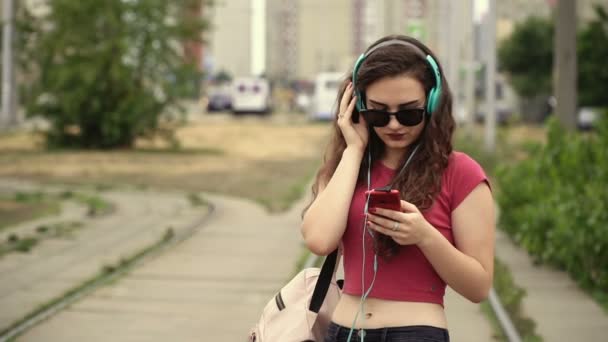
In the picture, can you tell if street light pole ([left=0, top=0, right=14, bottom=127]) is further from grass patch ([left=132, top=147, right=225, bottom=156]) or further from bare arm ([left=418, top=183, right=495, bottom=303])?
bare arm ([left=418, top=183, right=495, bottom=303])

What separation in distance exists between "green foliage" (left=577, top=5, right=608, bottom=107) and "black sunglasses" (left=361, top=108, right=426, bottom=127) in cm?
1317

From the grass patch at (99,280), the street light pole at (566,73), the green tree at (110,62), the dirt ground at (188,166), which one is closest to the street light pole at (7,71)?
the dirt ground at (188,166)

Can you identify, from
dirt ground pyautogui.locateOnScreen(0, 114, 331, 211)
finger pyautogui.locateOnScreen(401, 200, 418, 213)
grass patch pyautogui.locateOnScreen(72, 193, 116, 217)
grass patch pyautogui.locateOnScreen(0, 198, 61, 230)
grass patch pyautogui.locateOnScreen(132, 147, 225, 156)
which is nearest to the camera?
finger pyautogui.locateOnScreen(401, 200, 418, 213)

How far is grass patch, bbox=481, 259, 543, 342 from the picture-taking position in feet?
25.7

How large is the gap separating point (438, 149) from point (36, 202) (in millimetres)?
14379

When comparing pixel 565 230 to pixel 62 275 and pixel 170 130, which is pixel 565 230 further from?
pixel 170 130

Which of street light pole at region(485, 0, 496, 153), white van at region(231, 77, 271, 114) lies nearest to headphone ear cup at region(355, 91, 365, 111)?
street light pole at region(485, 0, 496, 153)

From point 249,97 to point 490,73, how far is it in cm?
4422

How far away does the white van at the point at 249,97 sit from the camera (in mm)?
71312

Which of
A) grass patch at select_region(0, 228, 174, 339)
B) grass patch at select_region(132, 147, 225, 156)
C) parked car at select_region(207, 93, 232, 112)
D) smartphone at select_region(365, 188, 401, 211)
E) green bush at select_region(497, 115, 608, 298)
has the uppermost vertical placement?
smartphone at select_region(365, 188, 401, 211)

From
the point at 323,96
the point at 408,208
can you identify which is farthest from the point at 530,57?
the point at 408,208

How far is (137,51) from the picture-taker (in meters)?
28.5

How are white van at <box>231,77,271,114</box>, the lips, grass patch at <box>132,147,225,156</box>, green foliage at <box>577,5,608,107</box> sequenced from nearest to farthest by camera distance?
the lips
green foliage at <box>577,5,608,107</box>
grass patch at <box>132,147,225,156</box>
white van at <box>231,77,271,114</box>

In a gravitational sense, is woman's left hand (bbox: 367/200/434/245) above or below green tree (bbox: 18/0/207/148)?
above
